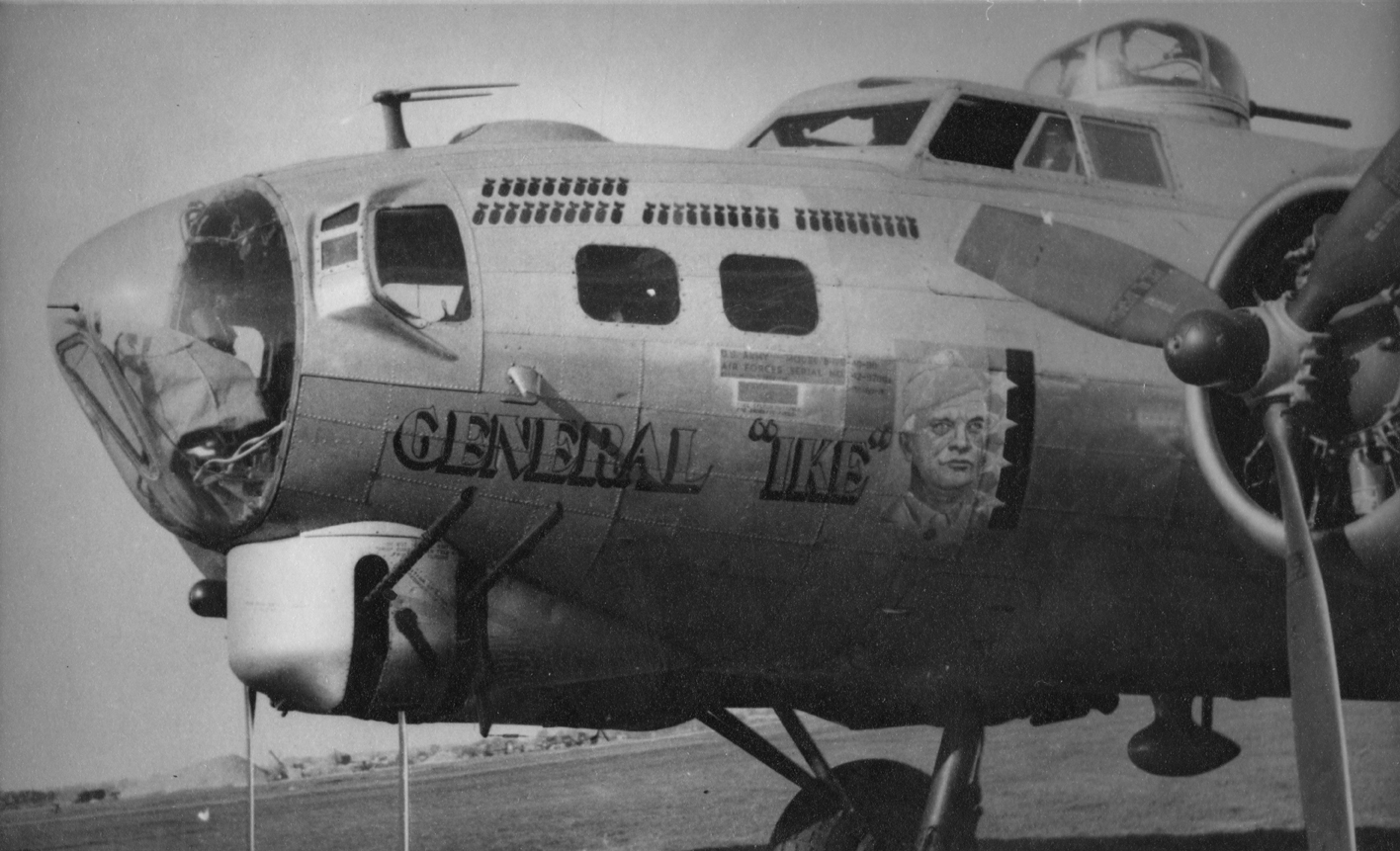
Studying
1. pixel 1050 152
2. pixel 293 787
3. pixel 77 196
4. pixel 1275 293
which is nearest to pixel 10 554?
pixel 77 196

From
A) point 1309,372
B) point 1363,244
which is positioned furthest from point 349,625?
point 1363,244

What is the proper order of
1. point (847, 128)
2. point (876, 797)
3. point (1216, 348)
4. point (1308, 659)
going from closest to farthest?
point (1216, 348) → point (1308, 659) → point (847, 128) → point (876, 797)

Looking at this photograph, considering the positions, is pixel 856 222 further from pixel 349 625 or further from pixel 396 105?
pixel 349 625

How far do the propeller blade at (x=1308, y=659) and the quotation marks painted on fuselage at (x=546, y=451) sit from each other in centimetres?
264

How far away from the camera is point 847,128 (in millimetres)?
8953

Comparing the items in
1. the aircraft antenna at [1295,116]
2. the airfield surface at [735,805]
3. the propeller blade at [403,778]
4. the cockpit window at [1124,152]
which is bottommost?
the airfield surface at [735,805]

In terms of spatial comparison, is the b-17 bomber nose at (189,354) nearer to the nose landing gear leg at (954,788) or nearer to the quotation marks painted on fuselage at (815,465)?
the quotation marks painted on fuselage at (815,465)

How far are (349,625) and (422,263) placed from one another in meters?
1.67

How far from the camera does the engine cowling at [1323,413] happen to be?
6598 millimetres

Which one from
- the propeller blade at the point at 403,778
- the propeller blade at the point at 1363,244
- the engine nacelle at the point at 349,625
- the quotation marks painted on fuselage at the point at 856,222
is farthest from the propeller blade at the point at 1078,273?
the propeller blade at the point at 403,778

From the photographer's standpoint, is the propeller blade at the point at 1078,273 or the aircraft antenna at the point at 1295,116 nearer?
the propeller blade at the point at 1078,273

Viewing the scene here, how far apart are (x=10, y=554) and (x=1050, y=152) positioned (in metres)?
6.28

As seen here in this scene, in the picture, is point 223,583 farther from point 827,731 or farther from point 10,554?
point 827,731

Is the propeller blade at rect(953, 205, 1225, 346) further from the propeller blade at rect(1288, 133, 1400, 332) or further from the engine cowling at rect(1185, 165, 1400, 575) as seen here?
the propeller blade at rect(1288, 133, 1400, 332)
